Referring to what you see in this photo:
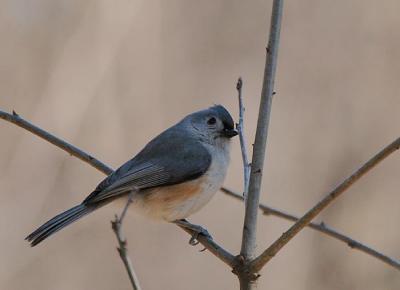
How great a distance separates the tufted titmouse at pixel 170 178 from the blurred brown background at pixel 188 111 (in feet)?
4.82

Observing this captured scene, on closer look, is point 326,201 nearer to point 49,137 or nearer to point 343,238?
point 343,238

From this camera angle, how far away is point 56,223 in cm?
326

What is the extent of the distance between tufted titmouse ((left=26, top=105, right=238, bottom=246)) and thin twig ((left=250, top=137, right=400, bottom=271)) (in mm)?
1205

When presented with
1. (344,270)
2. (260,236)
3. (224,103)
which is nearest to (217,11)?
(224,103)

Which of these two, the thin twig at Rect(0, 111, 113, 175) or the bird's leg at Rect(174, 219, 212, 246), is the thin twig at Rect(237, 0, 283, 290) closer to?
the bird's leg at Rect(174, 219, 212, 246)

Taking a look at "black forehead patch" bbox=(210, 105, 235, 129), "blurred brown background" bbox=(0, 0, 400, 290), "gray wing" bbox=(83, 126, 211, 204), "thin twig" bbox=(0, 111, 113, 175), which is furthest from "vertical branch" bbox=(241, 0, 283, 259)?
"blurred brown background" bbox=(0, 0, 400, 290)

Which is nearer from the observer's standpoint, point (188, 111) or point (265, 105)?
point (265, 105)

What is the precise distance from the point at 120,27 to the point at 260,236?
6.56 feet

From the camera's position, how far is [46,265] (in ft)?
16.4

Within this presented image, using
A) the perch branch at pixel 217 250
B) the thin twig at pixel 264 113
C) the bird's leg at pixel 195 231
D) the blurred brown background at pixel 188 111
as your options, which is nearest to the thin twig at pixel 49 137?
the bird's leg at pixel 195 231

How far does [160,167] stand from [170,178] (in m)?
0.09

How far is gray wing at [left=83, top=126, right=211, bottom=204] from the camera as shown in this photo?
3.46 m

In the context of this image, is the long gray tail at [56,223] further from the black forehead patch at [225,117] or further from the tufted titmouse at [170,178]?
the black forehead patch at [225,117]

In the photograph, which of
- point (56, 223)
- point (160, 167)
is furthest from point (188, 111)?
point (56, 223)
